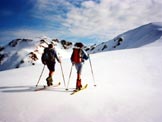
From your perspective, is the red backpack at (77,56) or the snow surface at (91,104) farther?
the red backpack at (77,56)

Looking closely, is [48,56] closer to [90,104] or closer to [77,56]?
[77,56]

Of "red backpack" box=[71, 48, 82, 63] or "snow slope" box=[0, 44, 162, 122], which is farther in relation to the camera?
"red backpack" box=[71, 48, 82, 63]

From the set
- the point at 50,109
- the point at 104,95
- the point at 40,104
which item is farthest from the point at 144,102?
the point at 40,104

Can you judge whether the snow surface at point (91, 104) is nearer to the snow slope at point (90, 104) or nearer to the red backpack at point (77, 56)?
the snow slope at point (90, 104)

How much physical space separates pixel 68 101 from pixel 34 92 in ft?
7.88

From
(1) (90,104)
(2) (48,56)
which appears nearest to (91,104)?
(1) (90,104)

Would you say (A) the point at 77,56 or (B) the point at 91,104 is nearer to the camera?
(B) the point at 91,104

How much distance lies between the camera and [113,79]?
1205cm

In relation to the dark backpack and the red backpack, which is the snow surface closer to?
the red backpack

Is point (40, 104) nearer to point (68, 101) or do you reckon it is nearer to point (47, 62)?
point (68, 101)

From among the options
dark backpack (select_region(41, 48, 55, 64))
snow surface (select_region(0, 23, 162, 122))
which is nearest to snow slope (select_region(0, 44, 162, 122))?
snow surface (select_region(0, 23, 162, 122))

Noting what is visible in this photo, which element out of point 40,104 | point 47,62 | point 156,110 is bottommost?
point 156,110

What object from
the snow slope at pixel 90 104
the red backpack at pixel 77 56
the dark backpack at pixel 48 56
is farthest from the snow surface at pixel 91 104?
the dark backpack at pixel 48 56

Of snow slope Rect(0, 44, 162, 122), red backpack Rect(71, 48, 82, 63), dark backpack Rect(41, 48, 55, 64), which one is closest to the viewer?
snow slope Rect(0, 44, 162, 122)
